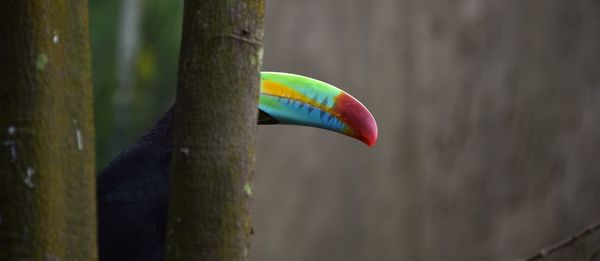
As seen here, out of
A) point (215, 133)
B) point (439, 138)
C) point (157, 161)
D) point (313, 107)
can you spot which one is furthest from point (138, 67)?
point (215, 133)

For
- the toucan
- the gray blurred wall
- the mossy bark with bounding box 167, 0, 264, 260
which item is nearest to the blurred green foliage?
the gray blurred wall

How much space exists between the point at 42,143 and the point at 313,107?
39.8 inches

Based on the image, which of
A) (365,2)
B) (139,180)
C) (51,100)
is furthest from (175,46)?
(51,100)

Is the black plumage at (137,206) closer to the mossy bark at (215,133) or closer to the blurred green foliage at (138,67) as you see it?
the mossy bark at (215,133)

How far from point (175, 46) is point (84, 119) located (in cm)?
1715

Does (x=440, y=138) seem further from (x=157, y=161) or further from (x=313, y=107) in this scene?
(x=313, y=107)

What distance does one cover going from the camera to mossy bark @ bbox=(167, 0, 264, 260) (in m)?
1.62

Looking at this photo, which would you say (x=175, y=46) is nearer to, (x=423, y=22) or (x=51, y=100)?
(x=423, y=22)

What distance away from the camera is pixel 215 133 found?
1.64 m

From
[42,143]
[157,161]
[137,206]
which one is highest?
[42,143]

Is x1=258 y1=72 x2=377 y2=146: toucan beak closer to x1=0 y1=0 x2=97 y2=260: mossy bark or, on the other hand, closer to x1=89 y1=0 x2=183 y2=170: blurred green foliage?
x1=0 y1=0 x2=97 y2=260: mossy bark

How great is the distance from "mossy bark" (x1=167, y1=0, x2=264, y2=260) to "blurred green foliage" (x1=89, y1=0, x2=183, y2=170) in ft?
49.6

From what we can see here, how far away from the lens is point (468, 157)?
5.57 m

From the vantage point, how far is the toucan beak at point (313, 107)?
239 centimetres
